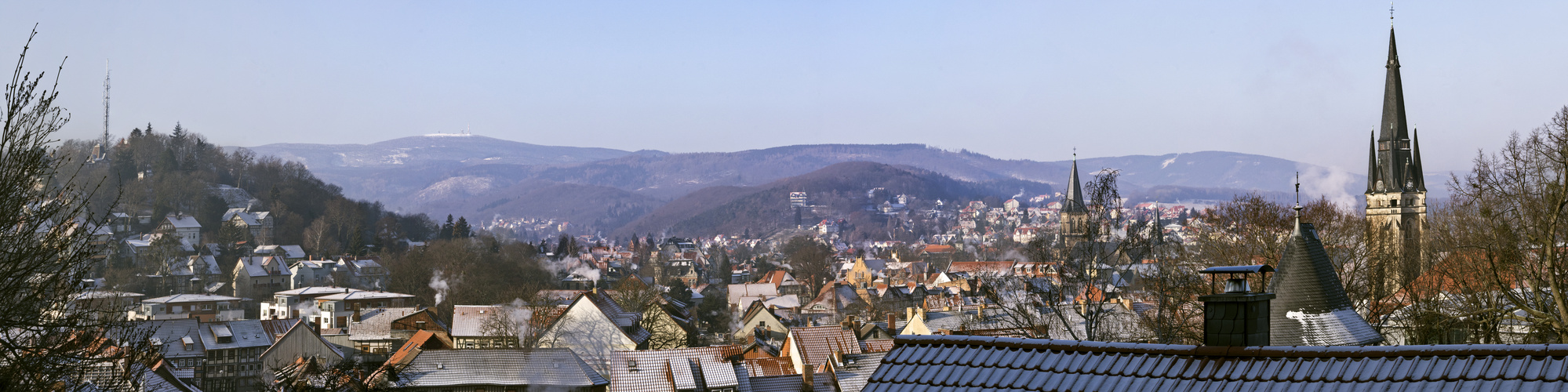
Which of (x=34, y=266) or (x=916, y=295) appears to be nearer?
(x=34, y=266)

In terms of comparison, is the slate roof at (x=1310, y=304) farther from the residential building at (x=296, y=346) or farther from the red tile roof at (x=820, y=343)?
the residential building at (x=296, y=346)

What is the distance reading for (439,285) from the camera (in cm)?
7012

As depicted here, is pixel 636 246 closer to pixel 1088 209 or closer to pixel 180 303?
pixel 180 303

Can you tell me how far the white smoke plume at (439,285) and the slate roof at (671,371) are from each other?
35.1 m

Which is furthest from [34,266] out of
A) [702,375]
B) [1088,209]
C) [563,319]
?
[563,319]

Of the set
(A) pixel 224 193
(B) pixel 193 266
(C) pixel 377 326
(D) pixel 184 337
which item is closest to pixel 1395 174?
(C) pixel 377 326

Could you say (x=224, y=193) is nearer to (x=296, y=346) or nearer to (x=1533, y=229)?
(x=296, y=346)

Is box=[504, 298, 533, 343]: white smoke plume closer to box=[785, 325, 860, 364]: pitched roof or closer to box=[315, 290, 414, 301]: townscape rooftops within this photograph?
box=[785, 325, 860, 364]: pitched roof

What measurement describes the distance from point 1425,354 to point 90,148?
139 m

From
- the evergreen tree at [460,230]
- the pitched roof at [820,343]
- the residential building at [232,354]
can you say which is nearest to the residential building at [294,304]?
the residential building at [232,354]

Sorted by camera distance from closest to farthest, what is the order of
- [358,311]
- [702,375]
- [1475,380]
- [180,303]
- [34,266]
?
[1475,380], [34,266], [702,375], [358,311], [180,303]

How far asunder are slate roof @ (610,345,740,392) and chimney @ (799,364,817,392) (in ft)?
6.56

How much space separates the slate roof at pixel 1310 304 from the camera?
46.8 feet

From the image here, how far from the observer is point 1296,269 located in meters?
15.1
